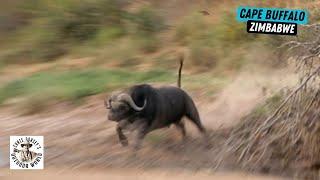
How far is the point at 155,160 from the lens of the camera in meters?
9.97

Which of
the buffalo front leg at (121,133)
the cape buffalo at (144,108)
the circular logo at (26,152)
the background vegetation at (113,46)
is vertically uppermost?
the background vegetation at (113,46)

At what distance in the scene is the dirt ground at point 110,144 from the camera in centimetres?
964

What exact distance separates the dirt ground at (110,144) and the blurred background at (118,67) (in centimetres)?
2

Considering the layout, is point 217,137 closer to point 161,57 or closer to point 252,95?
point 252,95

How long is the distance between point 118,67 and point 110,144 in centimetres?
191

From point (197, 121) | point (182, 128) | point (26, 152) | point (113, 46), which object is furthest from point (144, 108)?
point (113, 46)

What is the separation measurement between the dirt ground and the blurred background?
0.02 m

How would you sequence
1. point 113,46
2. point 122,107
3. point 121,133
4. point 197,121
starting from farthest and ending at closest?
point 113,46 → point 197,121 → point 121,133 → point 122,107

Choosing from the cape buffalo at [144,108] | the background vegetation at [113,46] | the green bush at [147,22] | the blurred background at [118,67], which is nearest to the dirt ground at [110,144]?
the blurred background at [118,67]

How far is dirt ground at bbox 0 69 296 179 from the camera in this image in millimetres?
9641

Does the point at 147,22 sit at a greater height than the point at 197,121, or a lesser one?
greater

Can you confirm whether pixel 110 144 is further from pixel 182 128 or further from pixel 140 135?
pixel 182 128

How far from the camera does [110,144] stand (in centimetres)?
1014

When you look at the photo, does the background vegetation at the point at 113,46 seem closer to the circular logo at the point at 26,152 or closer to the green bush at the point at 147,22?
the green bush at the point at 147,22
